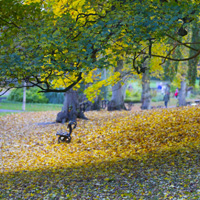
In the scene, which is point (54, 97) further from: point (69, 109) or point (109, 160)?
point (109, 160)

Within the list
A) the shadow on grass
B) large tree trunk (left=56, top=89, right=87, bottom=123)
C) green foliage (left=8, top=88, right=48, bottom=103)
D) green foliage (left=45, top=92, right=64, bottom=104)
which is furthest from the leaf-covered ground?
green foliage (left=45, top=92, right=64, bottom=104)

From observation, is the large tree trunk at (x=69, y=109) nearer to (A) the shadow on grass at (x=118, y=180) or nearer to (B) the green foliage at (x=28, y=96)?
(A) the shadow on grass at (x=118, y=180)

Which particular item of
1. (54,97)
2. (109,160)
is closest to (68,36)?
(109,160)

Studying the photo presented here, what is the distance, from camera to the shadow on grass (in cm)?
556

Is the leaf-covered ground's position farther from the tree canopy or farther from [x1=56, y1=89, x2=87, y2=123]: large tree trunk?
the tree canopy

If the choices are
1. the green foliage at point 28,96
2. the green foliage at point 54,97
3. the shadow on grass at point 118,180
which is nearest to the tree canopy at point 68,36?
the shadow on grass at point 118,180

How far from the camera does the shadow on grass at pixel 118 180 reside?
5562mm

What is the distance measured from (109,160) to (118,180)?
7.24ft

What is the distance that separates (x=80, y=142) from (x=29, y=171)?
3643 mm

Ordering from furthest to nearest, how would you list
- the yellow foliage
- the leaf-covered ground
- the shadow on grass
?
the yellow foliage → the leaf-covered ground → the shadow on grass

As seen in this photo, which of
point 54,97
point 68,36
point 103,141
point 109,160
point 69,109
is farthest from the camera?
point 54,97

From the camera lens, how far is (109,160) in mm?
8586

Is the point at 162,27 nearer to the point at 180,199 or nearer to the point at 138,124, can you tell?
the point at 180,199

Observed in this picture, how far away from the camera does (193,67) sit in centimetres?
1323
